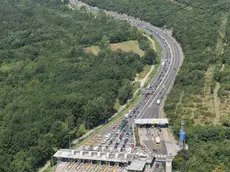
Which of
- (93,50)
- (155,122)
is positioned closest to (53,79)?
(93,50)

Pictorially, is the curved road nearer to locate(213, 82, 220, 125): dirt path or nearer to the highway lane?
the highway lane

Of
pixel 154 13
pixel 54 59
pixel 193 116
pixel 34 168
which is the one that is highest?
pixel 154 13

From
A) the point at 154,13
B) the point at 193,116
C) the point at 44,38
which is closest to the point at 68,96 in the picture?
the point at 193,116

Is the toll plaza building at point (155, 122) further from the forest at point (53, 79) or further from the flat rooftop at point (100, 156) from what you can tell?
the flat rooftop at point (100, 156)

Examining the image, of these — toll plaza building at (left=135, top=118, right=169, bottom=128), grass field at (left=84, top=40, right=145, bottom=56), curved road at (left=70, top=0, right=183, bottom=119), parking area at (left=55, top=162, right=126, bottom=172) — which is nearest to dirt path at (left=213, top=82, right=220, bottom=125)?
toll plaza building at (left=135, top=118, right=169, bottom=128)

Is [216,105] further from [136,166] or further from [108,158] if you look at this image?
[108,158]

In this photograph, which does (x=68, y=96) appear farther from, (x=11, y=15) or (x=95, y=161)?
(x=11, y=15)

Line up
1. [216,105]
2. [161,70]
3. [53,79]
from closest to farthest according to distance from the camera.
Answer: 1. [216,105]
2. [53,79]
3. [161,70]
